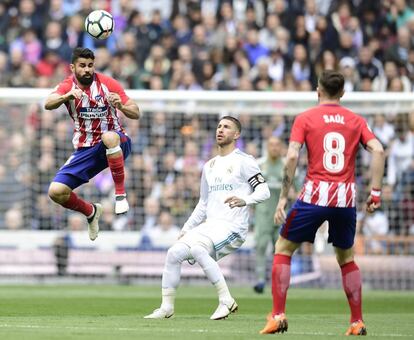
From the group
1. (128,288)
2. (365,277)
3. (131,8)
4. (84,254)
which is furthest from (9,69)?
(365,277)

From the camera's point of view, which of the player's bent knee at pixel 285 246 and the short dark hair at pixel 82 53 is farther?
the short dark hair at pixel 82 53

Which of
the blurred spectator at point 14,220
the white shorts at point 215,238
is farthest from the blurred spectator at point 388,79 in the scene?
the white shorts at point 215,238

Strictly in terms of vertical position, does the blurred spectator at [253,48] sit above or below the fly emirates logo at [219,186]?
above

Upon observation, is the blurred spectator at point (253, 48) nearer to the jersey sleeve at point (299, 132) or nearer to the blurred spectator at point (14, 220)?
the blurred spectator at point (14, 220)

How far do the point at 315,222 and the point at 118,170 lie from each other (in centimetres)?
369

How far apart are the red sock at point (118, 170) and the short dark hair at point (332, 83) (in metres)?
3.56

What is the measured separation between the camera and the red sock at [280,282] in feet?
35.6

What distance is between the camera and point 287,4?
26016 mm

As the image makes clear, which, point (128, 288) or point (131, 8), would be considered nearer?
point (128, 288)

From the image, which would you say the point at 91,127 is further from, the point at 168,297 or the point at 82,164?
the point at 168,297

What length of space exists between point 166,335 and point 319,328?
1996 mm

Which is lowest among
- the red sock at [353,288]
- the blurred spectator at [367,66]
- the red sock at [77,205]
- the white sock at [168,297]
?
the white sock at [168,297]

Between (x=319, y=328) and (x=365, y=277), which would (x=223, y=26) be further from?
(x=319, y=328)

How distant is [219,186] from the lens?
42.4 feet
